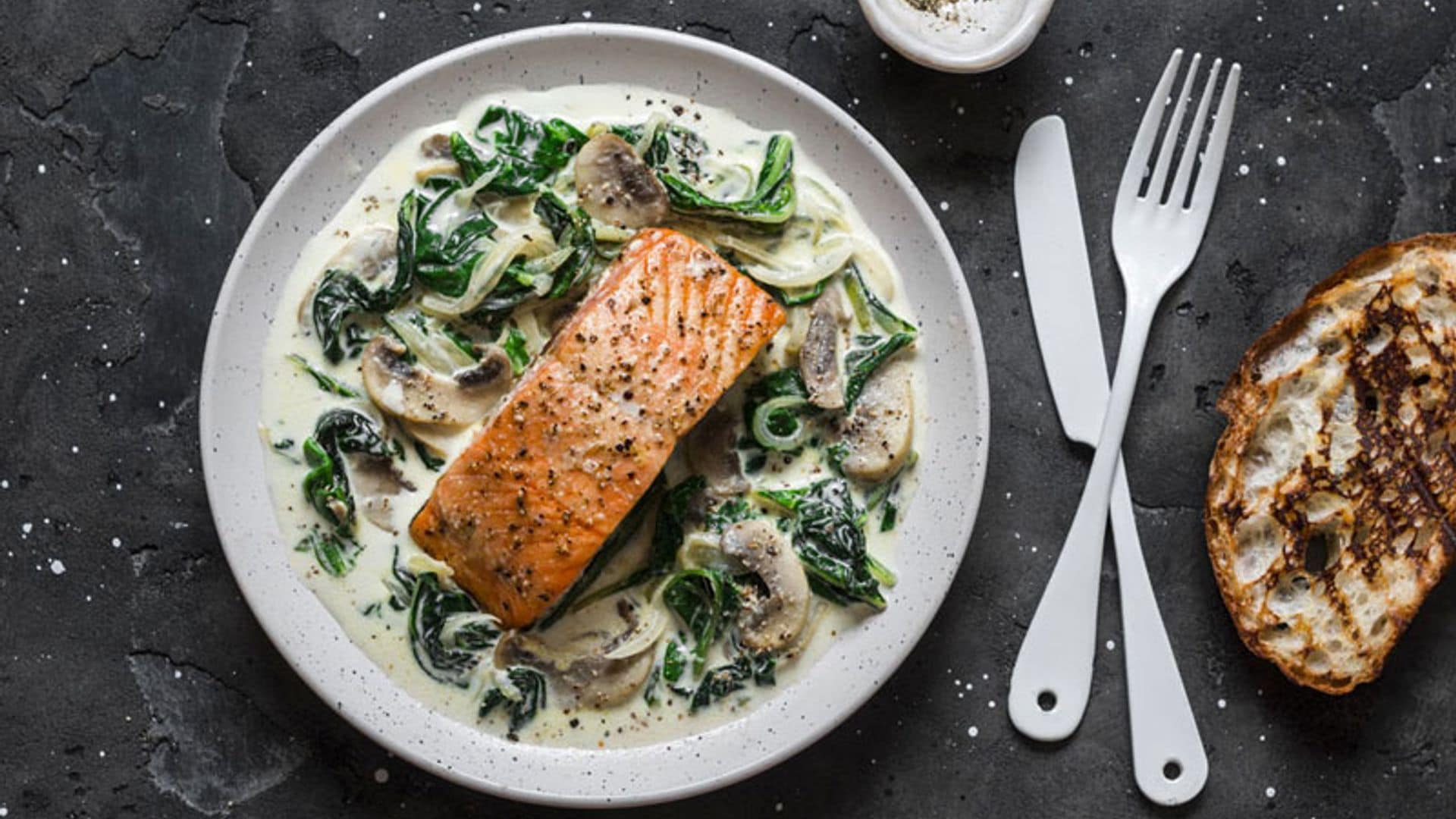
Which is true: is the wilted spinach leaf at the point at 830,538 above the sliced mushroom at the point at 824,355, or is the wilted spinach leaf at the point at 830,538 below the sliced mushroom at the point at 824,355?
below

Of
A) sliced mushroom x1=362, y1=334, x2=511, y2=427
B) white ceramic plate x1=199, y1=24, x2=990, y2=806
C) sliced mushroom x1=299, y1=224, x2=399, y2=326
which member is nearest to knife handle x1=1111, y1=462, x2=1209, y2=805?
white ceramic plate x1=199, y1=24, x2=990, y2=806

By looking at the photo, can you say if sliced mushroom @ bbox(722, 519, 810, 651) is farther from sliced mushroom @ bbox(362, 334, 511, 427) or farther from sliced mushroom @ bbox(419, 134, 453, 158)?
sliced mushroom @ bbox(419, 134, 453, 158)

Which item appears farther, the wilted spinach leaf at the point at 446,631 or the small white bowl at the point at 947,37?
the small white bowl at the point at 947,37

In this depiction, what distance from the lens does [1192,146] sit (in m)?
4.97

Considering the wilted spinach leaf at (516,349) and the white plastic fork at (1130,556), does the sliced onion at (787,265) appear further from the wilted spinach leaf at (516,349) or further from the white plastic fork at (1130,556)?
the white plastic fork at (1130,556)

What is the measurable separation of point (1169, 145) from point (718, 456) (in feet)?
6.40

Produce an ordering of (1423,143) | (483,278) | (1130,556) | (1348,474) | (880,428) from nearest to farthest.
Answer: (483,278) → (880,428) → (1348,474) → (1130,556) → (1423,143)

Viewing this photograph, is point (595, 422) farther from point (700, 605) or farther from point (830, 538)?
point (830, 538)

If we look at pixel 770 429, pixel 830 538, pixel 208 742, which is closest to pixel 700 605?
pixel 830 538

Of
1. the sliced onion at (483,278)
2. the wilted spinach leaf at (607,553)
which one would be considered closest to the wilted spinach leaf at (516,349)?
the sliced onion at (483,278)

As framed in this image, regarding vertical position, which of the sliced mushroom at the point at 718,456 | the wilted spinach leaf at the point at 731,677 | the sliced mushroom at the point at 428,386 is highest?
the sliced mushroom at the point at 428,386

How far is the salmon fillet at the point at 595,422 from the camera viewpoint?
432cm

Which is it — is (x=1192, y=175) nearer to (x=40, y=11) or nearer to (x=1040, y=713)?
(x=1040, y=713)

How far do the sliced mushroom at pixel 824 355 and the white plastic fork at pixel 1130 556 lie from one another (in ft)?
3.26
